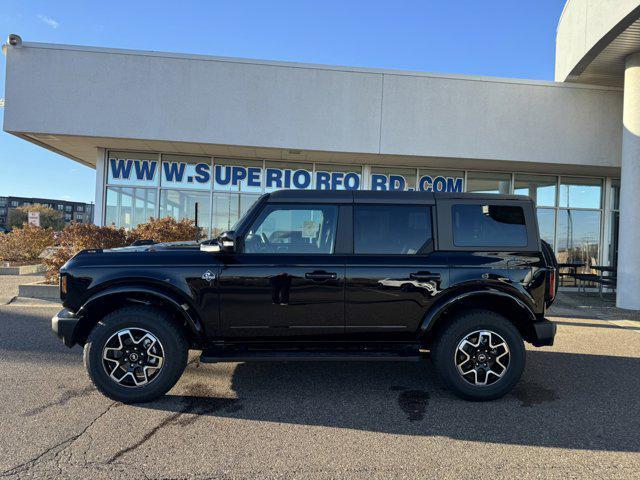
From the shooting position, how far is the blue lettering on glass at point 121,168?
39.0 feet

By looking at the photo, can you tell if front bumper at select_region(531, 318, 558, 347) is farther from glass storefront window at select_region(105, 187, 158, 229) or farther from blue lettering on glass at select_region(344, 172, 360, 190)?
glass storefront window at select_region(105, 187, 158, 229)

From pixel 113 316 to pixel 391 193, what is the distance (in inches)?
109

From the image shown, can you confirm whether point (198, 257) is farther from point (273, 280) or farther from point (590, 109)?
point (590, 109)

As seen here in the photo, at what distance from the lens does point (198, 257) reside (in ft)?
12.7

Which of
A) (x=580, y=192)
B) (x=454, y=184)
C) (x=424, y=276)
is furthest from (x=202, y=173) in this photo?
(x=580, y=192)

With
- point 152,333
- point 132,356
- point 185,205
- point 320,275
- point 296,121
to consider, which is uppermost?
point 296,121

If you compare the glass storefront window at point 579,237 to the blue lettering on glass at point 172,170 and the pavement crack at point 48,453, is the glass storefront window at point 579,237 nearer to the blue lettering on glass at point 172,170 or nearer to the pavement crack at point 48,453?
the blue lettering on glass at point 172,170

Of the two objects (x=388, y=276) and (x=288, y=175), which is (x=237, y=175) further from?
(x=388, y=276)

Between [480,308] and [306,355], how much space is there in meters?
1.72

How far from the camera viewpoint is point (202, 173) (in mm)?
12117

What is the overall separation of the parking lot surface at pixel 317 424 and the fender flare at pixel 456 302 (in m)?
0.71

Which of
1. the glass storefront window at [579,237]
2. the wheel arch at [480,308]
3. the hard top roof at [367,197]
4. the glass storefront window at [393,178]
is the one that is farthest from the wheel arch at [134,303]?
the glass storefront window at [579,237]

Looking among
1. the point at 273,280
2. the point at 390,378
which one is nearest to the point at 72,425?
the point at 273,280

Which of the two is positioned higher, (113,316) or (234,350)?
(113,316)
